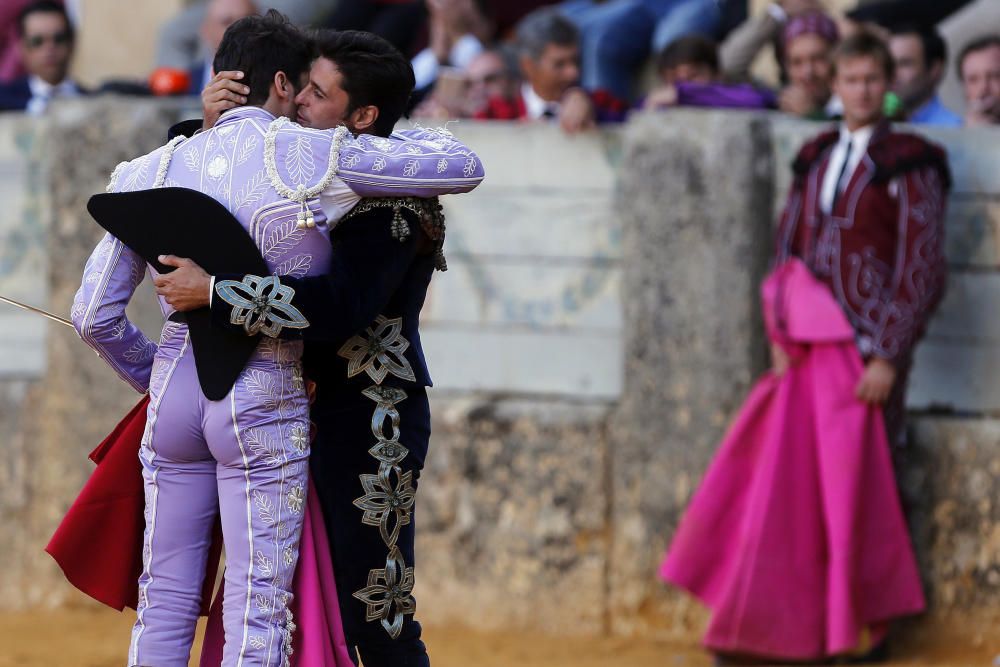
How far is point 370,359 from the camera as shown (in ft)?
13.7

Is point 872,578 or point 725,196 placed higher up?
point 725,196

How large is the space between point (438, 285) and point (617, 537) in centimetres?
121

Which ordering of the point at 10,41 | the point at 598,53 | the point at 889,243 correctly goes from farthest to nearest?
the point at 10,41 → the point at 598,53 → the point at 889,243

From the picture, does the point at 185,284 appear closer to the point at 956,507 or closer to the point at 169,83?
the point at 956,507

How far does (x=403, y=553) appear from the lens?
14.0ft

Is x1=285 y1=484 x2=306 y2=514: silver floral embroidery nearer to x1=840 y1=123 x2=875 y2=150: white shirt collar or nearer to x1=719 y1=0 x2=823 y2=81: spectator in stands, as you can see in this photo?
x1=840 y1=123 x2=875 y2=150: white shirt collar

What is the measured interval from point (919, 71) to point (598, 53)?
1459 mm

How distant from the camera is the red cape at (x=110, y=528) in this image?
4.27 meters

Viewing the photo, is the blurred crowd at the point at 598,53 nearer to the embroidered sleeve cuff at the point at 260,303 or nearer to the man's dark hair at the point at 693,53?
the man's dark hair at the point at 693,53

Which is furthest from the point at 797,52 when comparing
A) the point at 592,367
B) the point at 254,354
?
the point at 254,354

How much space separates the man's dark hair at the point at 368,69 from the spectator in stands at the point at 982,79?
135 inches

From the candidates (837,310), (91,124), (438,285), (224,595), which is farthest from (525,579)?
(224,595)

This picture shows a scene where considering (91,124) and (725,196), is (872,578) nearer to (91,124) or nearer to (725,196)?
(725,196)

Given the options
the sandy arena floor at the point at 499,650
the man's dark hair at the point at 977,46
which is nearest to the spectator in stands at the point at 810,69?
the man's dark hair at the point at 977,46
